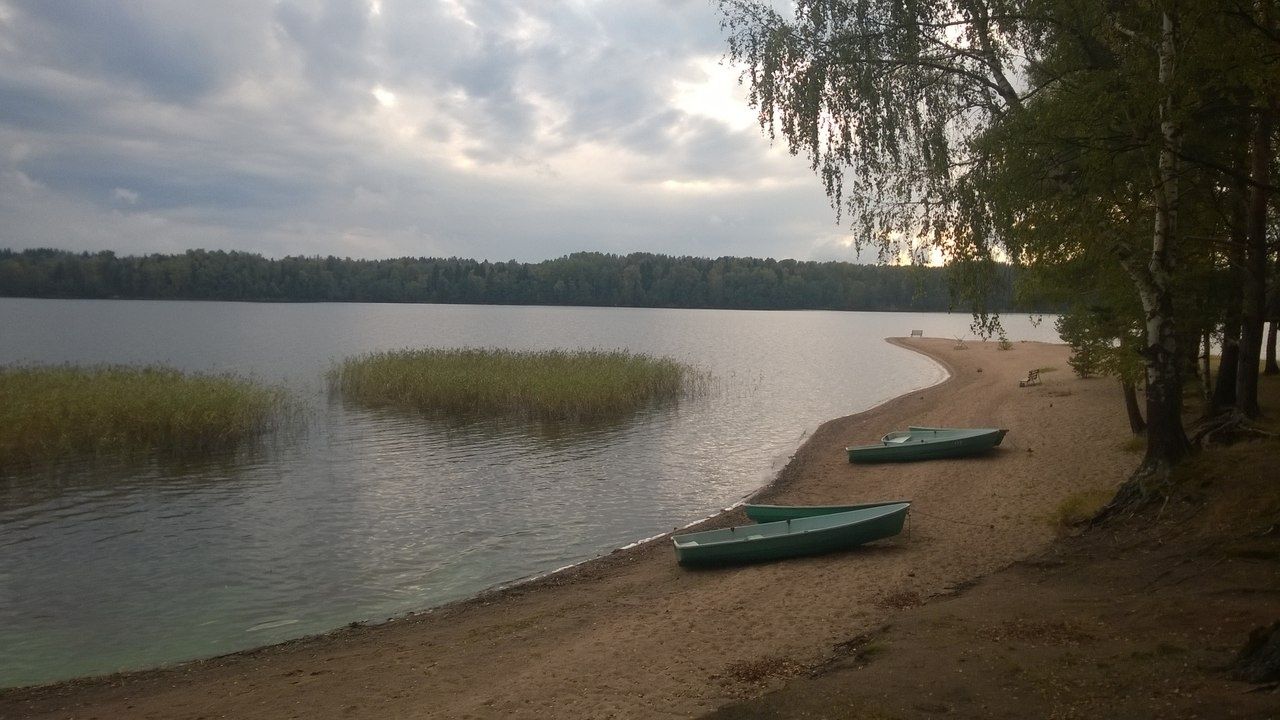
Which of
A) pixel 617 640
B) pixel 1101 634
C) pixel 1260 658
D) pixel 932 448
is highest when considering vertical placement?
pixel 1260 658

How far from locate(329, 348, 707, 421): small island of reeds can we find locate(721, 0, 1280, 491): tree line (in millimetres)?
16257

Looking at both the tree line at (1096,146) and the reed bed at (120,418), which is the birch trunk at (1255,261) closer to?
the tree line at (1096,146)

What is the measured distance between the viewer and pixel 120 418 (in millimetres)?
21688

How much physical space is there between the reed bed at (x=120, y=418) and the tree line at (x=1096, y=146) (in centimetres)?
1680

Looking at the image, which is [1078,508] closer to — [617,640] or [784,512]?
[784,512]

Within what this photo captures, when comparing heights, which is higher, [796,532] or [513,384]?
[513,384]

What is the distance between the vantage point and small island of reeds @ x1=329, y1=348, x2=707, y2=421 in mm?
29266

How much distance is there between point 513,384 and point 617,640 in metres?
21.3

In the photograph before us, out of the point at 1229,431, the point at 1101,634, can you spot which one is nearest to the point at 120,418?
the point at 1101,634

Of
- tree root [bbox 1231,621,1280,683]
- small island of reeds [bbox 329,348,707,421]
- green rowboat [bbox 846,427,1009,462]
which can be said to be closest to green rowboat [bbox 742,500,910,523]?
green rowboat [bbox 846,427,1009,462]

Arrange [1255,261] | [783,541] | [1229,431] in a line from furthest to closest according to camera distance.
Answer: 1. [1229,431]
2. [1255,261]
3. [783,541]

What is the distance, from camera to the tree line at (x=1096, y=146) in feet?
33.1

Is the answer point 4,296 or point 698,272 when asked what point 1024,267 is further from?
point 4,296

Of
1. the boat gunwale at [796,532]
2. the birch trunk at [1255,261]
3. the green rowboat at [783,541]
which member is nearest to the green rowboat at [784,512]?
the boat gunwale at [796,532]
